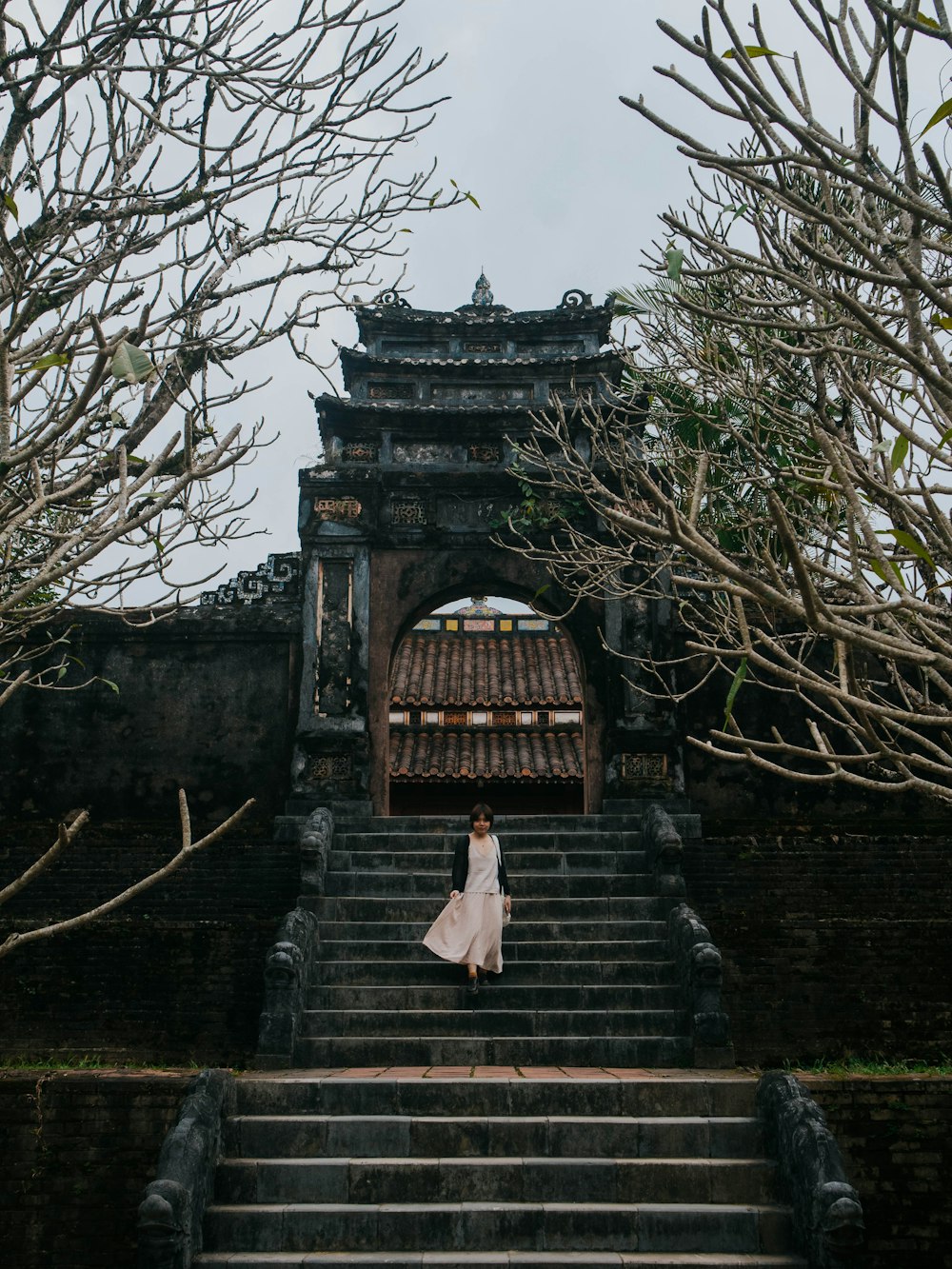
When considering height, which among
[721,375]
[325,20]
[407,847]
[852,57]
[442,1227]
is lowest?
[442,1227]

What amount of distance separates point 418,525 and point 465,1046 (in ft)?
23.9

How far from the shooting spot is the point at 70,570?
3326mm

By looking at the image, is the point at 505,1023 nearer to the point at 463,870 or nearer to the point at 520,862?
the point at 463,870

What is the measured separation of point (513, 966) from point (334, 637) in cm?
557

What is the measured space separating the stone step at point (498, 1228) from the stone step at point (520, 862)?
14.1ft

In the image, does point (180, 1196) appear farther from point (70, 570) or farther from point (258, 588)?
A: point (258, 588)

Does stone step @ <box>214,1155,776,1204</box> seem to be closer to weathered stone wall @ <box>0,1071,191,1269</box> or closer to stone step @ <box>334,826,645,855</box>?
weathered stone wall @ <box>0,1071,191,1269</box>

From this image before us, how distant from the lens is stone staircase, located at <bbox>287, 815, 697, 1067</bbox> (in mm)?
7438

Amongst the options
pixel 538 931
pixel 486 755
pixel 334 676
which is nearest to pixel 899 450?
pixel 538 931

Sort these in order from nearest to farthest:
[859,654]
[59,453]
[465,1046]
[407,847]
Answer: [59,453], [465,1046], [407,847], [859,654]

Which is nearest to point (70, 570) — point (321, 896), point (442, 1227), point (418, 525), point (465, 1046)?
point (442, 1227)

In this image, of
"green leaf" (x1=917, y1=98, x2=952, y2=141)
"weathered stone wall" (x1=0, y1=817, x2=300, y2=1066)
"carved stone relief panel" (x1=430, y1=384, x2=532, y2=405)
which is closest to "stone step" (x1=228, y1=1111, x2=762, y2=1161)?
"weathered stone wall" (x1=0, y1=817, x2=300, y2=1066)

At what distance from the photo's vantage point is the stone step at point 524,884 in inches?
375

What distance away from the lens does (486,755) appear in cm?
1628
